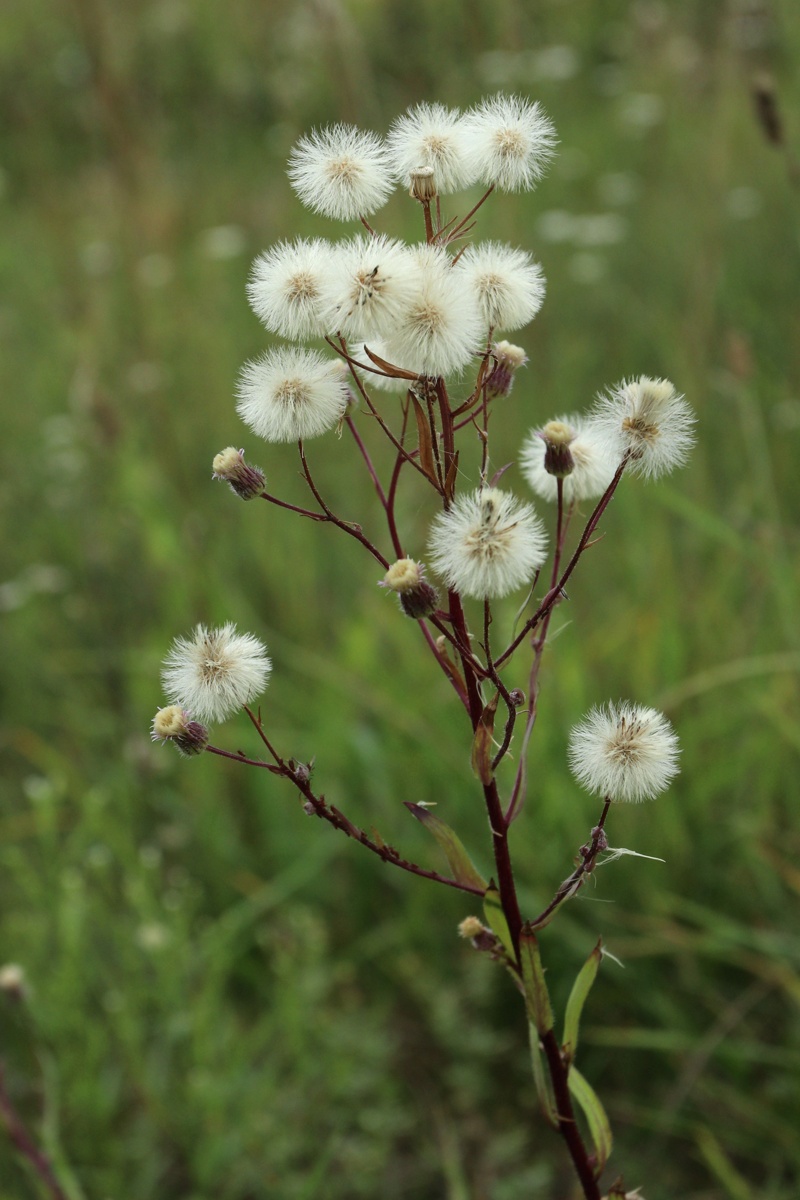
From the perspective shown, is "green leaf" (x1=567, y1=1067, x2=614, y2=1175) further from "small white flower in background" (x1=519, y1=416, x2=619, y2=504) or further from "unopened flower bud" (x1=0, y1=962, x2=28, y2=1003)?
"unopened flower bud" (x1=0, y1=962, x2=28, y2=1003)

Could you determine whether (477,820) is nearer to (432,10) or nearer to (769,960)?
(769,960)


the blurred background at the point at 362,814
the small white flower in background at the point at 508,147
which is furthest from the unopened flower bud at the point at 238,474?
the blurred background at the point at 362,814

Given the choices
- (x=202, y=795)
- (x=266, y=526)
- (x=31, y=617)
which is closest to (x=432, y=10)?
(x=266, y=526)

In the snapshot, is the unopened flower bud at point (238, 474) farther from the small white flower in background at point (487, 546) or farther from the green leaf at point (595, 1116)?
the green leaf at point (595, 1116)

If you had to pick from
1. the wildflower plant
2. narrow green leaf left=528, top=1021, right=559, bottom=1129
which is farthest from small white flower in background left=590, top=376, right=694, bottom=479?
narrow green leaf left=528, top=1021, right=559, bottom=1129

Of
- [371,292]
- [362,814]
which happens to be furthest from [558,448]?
[362,814]

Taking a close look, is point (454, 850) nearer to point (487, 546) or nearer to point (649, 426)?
point (487, 546)
